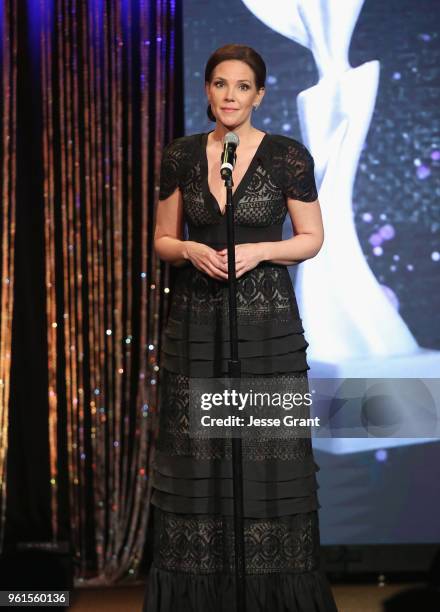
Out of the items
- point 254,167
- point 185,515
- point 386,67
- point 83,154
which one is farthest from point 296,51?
point 185,515

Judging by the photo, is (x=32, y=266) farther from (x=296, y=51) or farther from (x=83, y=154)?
(x=296, y=51)

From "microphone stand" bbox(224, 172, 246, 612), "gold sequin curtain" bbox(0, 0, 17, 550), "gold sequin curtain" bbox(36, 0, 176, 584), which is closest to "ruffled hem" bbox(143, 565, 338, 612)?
"microphone stand" bbox(224, 172, 246, 612)

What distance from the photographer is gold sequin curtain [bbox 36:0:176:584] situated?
388 cm

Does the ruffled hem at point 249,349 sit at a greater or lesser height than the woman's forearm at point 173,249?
lesser

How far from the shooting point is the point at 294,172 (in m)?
2.51

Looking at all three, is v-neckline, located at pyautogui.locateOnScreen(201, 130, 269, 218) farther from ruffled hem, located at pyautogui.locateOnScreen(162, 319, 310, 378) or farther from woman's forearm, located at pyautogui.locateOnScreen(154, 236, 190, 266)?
ruffled hem, located at pyautogui.locateOnScreen(162, 319, 310, 378)

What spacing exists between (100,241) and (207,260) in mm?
1572

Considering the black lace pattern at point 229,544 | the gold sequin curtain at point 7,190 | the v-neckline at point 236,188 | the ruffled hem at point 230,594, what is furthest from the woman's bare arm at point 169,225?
the gold sequin curtain at point 7,190

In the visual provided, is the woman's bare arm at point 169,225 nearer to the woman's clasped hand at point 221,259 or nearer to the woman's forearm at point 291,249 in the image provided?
the woman's clasped hand at point 221,259

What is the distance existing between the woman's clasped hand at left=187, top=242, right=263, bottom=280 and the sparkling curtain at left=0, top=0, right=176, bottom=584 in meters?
1.49

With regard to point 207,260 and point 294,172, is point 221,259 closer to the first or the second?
point 207,260

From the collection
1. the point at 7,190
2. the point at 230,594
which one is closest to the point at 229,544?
the point at 230,594

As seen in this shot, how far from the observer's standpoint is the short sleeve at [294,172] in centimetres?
251

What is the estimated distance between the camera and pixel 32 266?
394 cm
